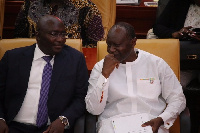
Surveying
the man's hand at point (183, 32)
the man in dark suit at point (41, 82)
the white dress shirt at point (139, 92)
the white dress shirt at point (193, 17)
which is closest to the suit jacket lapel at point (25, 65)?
the man in dark suit at point (41, 82)

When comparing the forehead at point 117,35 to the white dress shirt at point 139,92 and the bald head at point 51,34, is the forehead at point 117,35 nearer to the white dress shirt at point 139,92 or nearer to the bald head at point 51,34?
the white dress shirt at point 139,92

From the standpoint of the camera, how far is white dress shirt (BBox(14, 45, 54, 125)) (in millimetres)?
2924

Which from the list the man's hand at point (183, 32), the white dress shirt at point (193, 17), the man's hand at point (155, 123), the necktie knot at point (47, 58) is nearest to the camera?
the man's hand at point (155, 123)

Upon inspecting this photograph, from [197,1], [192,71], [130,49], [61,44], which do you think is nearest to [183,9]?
[197,1]

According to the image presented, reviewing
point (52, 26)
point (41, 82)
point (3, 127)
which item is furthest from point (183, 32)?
point (3, 127)

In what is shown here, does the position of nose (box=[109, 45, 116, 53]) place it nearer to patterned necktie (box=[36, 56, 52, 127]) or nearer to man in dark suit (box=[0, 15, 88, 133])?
man in dark suit (box=[0, 15, 88, 133])

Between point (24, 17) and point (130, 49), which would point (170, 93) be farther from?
point (24, 17)

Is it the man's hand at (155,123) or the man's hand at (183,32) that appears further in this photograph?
the man's hand at (183,32)

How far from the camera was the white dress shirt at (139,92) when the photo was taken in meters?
2.87

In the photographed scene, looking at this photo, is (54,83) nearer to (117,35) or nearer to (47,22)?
(47,22)

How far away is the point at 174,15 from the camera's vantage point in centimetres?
384

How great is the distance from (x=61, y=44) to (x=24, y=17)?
1.05 m

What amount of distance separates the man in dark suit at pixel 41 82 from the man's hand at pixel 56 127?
40 millimetres

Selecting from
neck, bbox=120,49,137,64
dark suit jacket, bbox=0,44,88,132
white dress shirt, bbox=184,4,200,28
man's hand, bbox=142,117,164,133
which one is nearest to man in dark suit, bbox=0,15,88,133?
dark suit jacket, bbox=0,44,88,132
